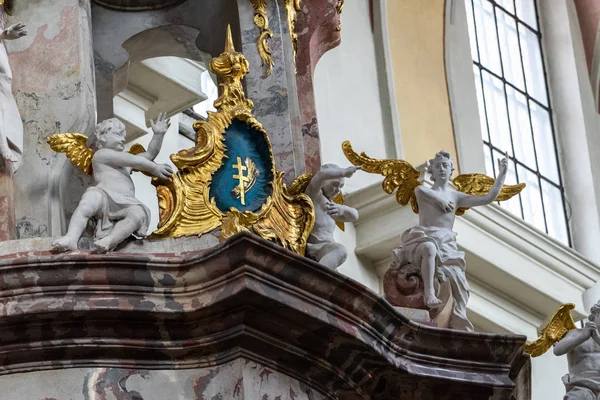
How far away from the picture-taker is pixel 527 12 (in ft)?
64.1

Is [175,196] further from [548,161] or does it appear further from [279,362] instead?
[548,161]

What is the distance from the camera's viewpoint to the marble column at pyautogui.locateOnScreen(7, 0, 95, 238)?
10398mm

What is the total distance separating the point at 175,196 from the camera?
33.8ft

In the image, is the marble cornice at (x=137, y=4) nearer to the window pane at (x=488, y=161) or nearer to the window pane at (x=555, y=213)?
the window pane at (x=488, y=161)

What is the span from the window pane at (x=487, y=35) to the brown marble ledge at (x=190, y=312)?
29.7ft

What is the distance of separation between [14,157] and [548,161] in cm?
949

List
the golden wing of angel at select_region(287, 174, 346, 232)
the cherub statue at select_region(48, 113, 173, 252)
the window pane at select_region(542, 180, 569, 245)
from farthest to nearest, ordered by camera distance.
→ the window pane at select_region(542, 180, 569, 245) < the golden wing of angel at select_region(287, 174, 346, 232) < the cherub statue at select_region(48, 113, 173, 252)

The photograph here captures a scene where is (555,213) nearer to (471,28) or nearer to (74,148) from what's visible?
(471,28)

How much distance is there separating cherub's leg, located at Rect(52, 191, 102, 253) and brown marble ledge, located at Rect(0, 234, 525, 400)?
0.12m

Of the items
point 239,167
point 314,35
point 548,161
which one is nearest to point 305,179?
point 239,167

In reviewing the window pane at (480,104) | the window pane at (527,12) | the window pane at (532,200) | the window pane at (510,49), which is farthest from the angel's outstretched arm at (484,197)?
the window pane at (527,12)

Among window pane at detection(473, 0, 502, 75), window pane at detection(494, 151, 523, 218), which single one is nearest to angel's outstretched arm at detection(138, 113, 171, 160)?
window pane at detection(494, 151, 523, 218)

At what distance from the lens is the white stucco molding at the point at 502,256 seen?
15.4 m

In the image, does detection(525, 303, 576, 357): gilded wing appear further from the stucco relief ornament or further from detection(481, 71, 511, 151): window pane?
detection(481, 71, 511, 151): window pane
